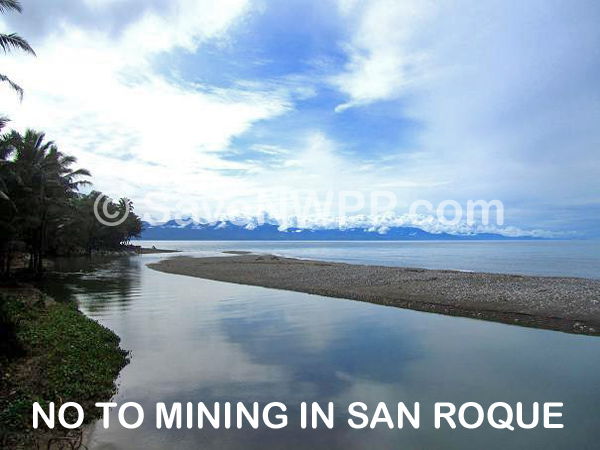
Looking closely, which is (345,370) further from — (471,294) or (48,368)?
(471,294)

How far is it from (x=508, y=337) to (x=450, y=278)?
811 inches

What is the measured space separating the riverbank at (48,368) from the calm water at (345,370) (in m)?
0.71

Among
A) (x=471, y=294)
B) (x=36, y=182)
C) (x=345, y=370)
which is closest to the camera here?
(x=345, y=370)

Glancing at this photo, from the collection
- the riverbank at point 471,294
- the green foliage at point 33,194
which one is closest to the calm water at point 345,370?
the riverbank at point 471,294

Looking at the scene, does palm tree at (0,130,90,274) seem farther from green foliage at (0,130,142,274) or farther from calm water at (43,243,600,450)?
calm water at (43,243,600,450)

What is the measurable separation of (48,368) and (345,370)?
28.4ft

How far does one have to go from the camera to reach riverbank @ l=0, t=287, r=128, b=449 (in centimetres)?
845

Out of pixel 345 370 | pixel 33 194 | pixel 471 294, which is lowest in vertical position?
pixel 345 370

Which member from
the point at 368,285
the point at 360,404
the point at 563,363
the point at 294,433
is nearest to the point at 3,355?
the point at 294,433

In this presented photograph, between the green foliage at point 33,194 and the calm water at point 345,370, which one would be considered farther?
the green foliage at point 33,194

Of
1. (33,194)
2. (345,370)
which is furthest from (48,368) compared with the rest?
(33,194)

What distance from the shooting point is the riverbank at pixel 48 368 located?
8.45 meters

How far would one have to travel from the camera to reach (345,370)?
1376cm

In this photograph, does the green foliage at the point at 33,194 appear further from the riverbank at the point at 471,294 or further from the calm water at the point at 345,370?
the riverbank at the point at 471,294
